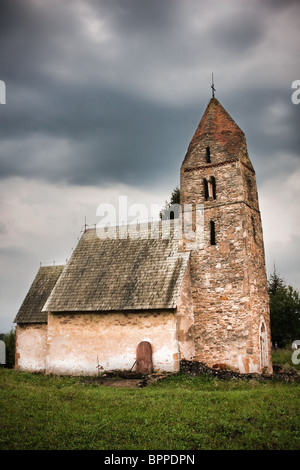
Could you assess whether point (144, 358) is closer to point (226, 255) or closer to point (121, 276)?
point (121, 276)

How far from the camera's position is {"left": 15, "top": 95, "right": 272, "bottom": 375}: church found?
1973 centimetres

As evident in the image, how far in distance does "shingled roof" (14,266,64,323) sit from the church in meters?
3.84

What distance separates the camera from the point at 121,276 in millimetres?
22219

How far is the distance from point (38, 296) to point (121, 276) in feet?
27.9

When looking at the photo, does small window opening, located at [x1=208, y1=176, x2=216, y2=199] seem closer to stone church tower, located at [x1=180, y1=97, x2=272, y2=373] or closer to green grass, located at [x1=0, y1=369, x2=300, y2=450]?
stone church tower, located at [x1=180, y1=97, x2=272, y2=373]

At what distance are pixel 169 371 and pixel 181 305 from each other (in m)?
3.08

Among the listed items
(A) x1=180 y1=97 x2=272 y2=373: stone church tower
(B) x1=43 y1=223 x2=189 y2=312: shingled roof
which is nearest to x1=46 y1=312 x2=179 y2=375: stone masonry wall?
(B) x1=43 y1=223 x2=189 y2=312: shingled roof

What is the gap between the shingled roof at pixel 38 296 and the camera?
85.7ft

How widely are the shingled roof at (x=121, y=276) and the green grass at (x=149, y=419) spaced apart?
5.17m

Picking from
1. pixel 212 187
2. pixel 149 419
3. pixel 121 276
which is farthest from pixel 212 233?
pixel 149 419

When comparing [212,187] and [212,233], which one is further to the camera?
[212,187]

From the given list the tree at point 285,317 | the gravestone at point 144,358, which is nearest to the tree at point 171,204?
the tree at point 285,317

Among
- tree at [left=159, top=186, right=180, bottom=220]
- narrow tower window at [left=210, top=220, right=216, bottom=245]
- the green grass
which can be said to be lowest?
the green grass

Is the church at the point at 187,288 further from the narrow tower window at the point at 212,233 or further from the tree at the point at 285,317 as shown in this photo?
the tree at the point at 285,317
